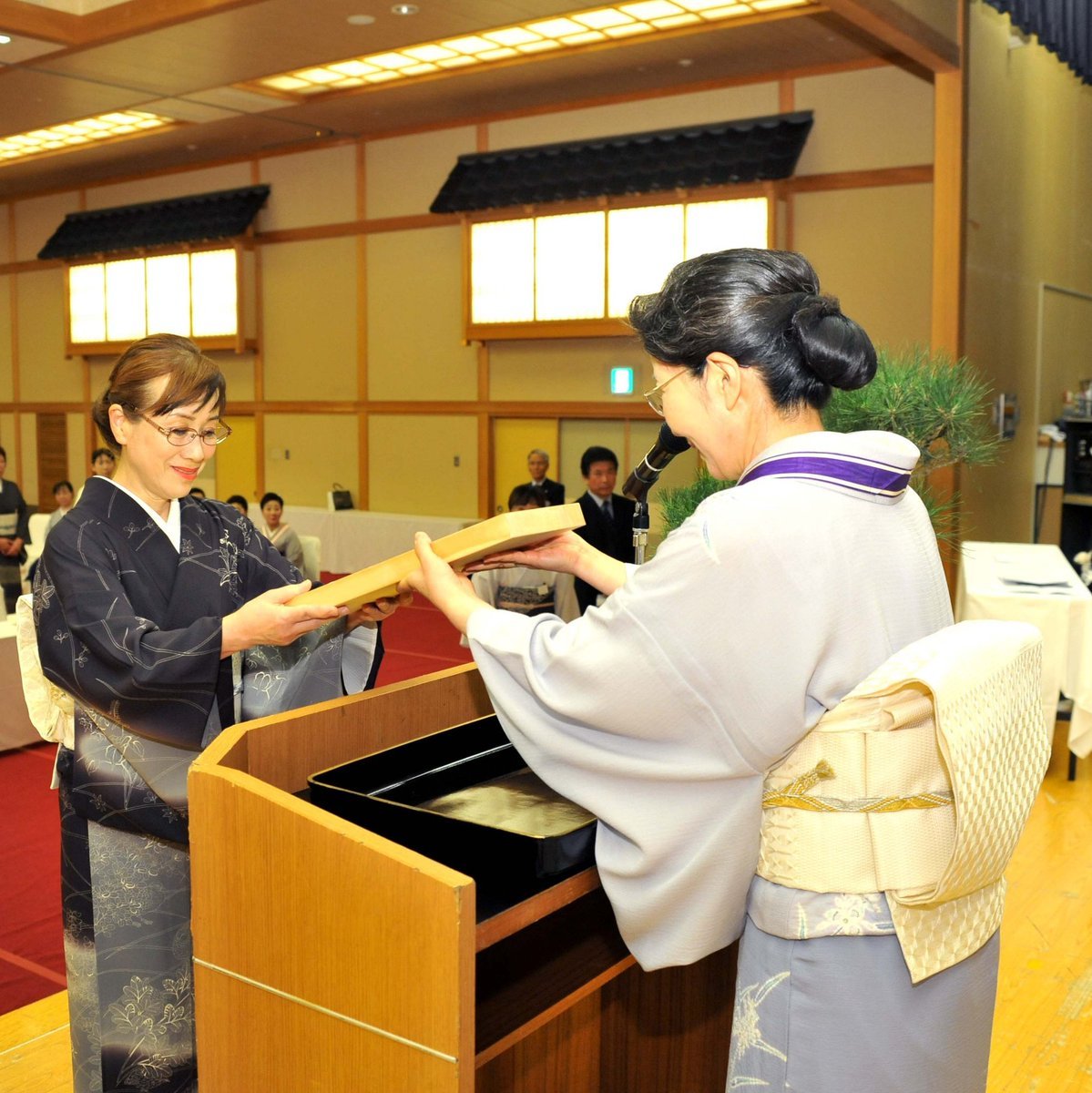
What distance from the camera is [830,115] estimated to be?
897cm

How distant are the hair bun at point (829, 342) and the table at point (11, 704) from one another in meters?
5.19

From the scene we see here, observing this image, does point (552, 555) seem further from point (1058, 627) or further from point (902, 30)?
point (902, 30)

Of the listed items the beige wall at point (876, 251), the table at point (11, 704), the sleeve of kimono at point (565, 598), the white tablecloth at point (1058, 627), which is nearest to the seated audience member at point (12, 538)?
the table at point (11, 704)

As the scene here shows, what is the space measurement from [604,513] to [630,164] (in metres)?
3.91

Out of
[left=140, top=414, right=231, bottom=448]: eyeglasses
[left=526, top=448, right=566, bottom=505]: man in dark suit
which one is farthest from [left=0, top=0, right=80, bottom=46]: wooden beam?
[left=140, top=414, right=231, bottom=448]: eyeglasses

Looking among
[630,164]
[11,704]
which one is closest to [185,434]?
[11,704]

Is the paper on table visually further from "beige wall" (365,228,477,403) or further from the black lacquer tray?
"beige wall" (365,228,477,403)

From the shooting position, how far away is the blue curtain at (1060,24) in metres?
6.10

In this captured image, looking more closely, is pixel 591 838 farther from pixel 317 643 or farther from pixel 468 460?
pixel 468 460

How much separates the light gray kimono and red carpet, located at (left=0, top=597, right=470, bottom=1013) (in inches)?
100

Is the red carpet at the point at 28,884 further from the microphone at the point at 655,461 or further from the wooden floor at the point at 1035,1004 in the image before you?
the microphone at the point at 655,461

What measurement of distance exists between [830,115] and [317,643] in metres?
8.13

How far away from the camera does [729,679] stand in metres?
1.26

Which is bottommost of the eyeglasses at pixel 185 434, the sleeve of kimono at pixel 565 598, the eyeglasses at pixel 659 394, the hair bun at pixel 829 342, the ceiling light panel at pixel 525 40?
the sleeve of kimono at pixel 565 598
